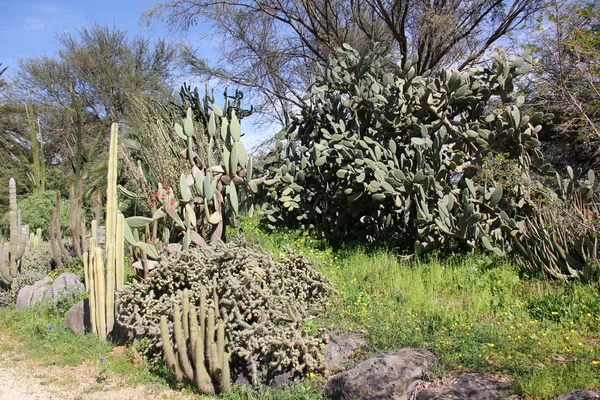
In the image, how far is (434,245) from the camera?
A: 7.24 meters

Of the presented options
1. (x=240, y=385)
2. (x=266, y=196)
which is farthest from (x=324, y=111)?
(x=240, y=385)

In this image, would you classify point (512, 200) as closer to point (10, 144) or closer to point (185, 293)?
point (185, 293)

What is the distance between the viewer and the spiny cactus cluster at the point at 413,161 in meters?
7.12

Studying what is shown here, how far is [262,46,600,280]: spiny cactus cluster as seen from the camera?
712 cm

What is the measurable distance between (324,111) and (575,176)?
397 centimetres

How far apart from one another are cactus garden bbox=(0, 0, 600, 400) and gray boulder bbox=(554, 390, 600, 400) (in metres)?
0.14

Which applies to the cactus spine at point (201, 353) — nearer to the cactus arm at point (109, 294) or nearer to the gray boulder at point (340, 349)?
the gray boulder at point (340, 349)

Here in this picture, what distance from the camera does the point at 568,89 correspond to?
721 centimetres

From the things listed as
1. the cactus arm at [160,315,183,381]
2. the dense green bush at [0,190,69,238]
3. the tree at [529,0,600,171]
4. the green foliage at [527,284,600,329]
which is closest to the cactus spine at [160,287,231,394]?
the cactus arm at [160,315,183,381]

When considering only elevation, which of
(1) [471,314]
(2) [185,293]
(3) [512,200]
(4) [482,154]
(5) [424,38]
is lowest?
(1) [471,314]

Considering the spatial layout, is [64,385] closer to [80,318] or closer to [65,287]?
[80,318]

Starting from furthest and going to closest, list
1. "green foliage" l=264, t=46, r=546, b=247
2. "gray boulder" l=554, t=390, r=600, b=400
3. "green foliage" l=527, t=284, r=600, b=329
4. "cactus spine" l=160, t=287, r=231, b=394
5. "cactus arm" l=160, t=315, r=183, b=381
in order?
1. "green foliage" l=264, t=46, r=546, b=247
2. "green foliage" l=527, t=284, r=600, b=329
3. "cactus arm" l=160, t=315, r=183, b=381
4. "cactus spine" l=160, t=287, r=231, b=394
5. "gray boulder" l=554, t=390, r=600, b=400

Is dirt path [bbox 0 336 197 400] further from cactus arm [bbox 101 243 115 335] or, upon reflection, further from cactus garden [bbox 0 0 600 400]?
cactus arm [bbox 101 243 115 335]

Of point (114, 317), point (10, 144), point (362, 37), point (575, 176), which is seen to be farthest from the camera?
point (10, 144)
